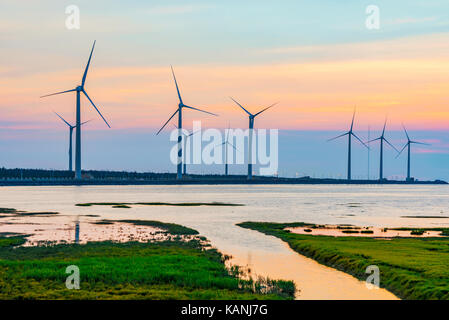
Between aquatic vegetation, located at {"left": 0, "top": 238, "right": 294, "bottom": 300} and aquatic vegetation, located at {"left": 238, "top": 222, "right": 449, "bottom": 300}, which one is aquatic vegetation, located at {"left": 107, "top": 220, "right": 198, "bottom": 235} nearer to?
aquatic vegetation, located at {"left": 238, "top": 222, "right": 449, "bottom": 300}

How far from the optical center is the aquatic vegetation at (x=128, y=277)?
27438 mm

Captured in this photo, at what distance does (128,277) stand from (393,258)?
657 inches

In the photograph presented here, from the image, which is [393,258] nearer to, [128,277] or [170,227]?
[128,277]

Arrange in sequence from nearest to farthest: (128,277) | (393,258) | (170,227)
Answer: (128,277) → (393,258) → (170,227)

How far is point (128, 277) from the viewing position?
103 feet

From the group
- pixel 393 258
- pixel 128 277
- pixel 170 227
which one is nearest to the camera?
pixel 128 277

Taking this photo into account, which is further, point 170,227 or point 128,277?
point 170,227

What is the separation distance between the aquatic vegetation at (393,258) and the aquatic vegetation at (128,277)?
573cm

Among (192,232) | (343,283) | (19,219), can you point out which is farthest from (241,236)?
(19,219)

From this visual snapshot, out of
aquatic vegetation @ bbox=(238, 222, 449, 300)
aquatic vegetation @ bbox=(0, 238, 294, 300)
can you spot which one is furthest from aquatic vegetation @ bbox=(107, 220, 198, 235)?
aquatic vegetation @ bbox=(0, 238, 294, 300)

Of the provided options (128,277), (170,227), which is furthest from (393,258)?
(170,227)

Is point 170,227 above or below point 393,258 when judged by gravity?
below

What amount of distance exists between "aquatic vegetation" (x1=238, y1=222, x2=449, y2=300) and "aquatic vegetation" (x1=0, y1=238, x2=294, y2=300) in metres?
5.73

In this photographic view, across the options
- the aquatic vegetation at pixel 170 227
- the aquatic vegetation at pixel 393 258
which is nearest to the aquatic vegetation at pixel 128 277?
the aquatic vegetation at pixel 393 258
